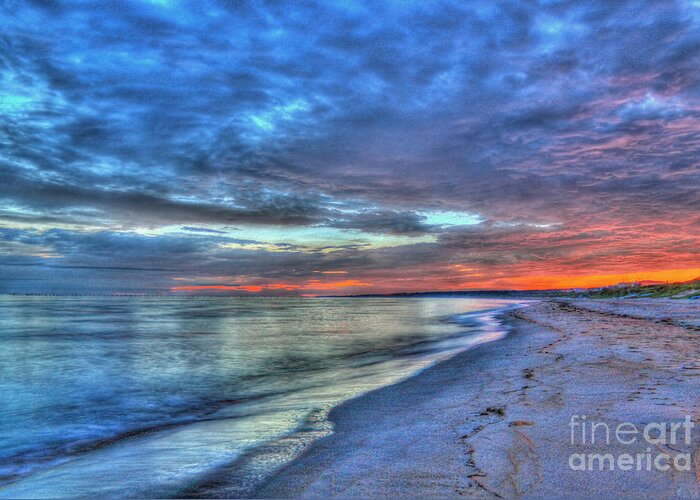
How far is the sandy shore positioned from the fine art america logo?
0.03 metres

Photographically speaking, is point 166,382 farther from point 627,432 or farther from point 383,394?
point 627,432

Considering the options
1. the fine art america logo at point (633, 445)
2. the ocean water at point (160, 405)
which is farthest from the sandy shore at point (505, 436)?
the ocean water at point (160, 405)

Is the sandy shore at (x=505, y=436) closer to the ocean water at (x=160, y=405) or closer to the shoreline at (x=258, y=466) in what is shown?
the shoreline at (x=258, y=466)

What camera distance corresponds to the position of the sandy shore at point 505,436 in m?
3.39

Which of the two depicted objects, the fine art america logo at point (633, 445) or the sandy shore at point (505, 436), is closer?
the sandy shore at point (505, 436)

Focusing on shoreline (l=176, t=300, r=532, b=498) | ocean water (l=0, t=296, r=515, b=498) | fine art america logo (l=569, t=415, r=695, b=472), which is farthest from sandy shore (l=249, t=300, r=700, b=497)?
ocean water (l=0, t=296, r=515, b=498)

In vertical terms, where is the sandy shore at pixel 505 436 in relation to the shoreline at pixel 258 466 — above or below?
above

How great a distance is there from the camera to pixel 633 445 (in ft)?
13.1

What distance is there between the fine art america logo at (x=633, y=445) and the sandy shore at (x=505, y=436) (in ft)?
0.09

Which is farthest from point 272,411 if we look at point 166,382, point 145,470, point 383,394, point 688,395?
point 688,395

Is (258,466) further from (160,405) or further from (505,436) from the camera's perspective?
(160,405)

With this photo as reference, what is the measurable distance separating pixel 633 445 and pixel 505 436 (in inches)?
47.0

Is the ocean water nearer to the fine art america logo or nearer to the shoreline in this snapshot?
the shoreline

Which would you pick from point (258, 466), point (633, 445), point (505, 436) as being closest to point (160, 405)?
point (258, 466)
